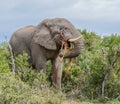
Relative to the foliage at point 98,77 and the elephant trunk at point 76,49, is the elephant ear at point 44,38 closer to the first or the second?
the elephant trunk at point 76,49

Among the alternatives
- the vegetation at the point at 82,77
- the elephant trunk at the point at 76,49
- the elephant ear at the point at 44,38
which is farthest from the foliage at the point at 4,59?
the elephant trunk at the point at 76,49

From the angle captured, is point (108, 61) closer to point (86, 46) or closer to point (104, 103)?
point (104, 103)

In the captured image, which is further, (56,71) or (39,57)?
(56,71)

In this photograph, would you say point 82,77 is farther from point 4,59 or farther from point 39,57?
point 4,59

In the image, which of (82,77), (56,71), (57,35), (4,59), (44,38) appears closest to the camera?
(4,59)

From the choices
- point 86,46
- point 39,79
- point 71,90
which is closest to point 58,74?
point 71,90

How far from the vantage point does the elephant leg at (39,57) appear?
13.2 m

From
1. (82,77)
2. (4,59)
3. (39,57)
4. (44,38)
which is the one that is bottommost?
(82,77)

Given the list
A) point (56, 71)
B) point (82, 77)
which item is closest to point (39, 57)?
point (56, 71)

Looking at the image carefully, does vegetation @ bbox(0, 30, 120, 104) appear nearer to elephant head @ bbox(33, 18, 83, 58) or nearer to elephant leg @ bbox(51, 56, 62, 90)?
elephant leg @ bbox(51, 56, 62, 90)

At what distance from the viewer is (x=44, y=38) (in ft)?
43.1

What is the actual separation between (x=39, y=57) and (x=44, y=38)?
50cm

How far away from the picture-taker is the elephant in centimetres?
1277

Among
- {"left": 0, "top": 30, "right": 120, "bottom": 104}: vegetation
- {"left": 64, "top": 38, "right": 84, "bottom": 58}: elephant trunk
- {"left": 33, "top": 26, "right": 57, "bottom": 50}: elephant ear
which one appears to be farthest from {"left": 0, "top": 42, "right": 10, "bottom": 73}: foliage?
{"left": 64, "top": 38, "right": 84, "bottom": 58}: elephant trunk
